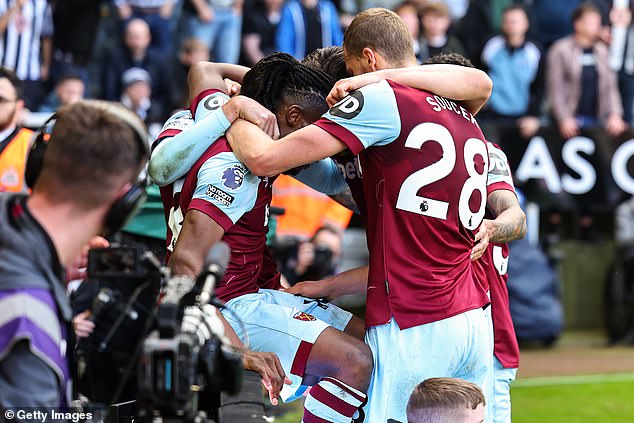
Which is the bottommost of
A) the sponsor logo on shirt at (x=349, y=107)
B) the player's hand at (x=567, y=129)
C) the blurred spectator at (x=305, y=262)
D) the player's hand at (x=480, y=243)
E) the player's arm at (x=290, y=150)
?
the blurred spectator at (x=305, y=262)

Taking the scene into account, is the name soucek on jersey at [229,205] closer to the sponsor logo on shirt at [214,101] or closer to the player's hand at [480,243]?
the sponsor logo on shirt at [214,101]

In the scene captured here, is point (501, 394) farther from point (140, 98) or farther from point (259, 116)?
point (140, 98)

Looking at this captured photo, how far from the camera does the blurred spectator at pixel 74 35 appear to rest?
11555mm

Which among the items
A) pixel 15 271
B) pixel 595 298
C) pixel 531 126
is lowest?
pixel 595 298

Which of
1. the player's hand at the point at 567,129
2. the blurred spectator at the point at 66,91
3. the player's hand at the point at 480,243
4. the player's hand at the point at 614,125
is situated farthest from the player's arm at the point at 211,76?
the player's hand at the point at 614,125

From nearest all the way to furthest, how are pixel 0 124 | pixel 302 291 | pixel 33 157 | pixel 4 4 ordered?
pixel 33 157, pixel 302 291, pixel 0 124, pixel 4 4

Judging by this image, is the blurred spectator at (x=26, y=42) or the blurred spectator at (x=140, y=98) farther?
the blurred spectator at (x=140, y=98)

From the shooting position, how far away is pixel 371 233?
193 inches

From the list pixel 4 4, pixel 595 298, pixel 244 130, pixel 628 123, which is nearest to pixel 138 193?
pixel 244 130

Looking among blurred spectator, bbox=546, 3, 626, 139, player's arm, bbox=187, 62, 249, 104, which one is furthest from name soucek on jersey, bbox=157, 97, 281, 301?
blurred spectator, bbox=546, 3, 626, 139

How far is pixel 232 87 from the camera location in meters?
5.48

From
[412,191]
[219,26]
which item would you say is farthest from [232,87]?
[219,26]

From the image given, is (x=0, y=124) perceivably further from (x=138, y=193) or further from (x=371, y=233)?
(x=138, y=193)

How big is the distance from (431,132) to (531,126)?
7.74 metres
